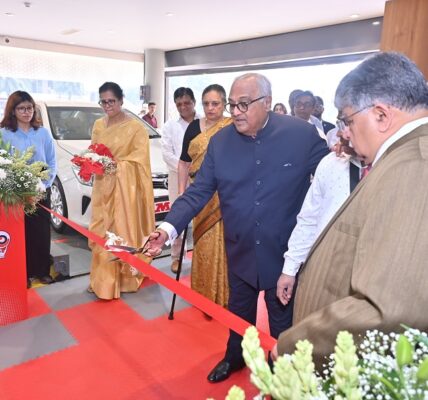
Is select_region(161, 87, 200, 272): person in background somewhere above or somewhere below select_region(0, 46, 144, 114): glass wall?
below

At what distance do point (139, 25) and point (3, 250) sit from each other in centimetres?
720

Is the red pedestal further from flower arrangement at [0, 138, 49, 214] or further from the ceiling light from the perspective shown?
the ceiling light

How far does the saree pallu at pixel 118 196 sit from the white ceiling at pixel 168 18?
444 centimetres

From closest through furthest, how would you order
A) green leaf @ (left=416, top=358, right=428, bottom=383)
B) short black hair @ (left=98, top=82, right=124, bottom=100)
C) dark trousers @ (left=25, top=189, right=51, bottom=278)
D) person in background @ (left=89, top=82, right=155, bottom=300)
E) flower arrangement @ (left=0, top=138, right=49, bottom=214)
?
1. green leaf @ (left=416, top=358, right=428, bottom=383)
2. flower arrangement @ (left=0, top=138, right=49, bottom=214)
3. short black hair @ (left=98, top=82, right=124, bottom=100)
4. person in background @ (left=89, top=82, right=155, bottom=300)
5. dark trousers @ (left=25, top=189, right=51, bottom=278)

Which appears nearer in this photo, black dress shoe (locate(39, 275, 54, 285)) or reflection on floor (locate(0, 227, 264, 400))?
reflection on floor (locate(0, 227, 264, 400))

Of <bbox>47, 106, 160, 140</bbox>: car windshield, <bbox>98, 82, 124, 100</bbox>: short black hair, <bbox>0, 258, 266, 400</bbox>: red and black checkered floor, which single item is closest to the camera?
<bbox>0, 258, 266, 400</bbox>: red and black checkered floor

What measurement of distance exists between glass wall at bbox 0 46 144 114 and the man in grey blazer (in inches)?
449

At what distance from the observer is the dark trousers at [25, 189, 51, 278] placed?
11.1ft

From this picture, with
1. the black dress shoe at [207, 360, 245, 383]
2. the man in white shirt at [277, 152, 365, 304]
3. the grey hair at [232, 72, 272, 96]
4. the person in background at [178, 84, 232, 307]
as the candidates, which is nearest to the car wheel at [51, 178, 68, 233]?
the person in background at [178, 84, 232, 307]

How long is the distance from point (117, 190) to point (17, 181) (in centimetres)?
75

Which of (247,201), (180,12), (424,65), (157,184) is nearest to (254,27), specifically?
(180,12)

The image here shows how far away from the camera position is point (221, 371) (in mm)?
2262

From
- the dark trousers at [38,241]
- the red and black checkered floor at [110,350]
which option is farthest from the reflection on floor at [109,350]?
the dark trousers at [38,241]

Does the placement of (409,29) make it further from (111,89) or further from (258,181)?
(111,89)
